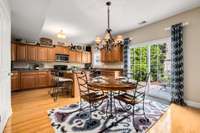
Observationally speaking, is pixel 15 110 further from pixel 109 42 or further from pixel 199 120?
pixel 199 120

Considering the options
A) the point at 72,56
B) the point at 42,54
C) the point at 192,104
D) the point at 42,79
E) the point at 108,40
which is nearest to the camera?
the point at 108,40

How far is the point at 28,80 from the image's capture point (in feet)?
17.7

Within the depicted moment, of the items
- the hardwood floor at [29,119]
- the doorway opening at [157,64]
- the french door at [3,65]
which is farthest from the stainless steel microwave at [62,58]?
the french door at [3,65]

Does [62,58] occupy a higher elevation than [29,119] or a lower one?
higher

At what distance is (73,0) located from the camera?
313 cm

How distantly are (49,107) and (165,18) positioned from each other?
451 centimetres

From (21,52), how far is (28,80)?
1.27m

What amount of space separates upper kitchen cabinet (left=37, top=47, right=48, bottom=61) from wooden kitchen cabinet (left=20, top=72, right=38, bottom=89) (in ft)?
2.81

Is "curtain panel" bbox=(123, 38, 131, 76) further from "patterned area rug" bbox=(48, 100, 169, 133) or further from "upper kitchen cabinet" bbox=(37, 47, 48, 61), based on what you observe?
"upper kitchen cabinet" bbox=(37, 47, 48, 61)

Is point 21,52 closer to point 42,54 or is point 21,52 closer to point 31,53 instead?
point 31,53

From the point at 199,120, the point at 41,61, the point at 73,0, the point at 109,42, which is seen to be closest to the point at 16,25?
the point at 73,0

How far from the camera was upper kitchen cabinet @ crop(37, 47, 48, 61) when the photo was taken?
19.6 feet

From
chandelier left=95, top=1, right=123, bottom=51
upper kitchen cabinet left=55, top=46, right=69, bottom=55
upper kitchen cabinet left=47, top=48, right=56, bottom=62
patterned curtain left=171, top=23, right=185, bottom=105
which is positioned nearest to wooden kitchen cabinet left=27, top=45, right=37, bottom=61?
upper kitchen cabinet left=47, top=48, right=56, bottom=62

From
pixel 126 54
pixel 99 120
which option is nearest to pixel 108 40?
pixel 99 120
